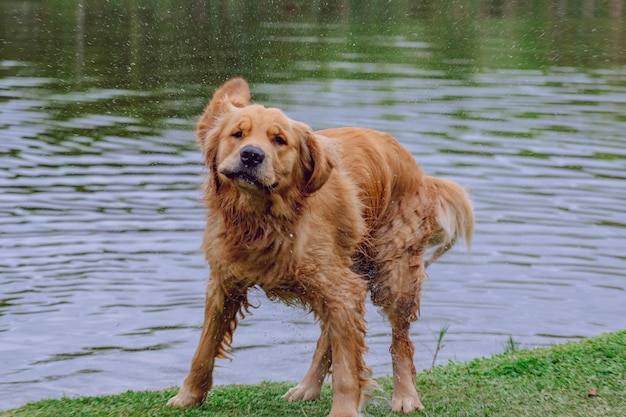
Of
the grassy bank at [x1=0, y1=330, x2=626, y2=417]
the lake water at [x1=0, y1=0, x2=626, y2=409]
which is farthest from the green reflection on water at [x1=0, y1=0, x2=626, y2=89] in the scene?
the grassy bank at [x1=0, y1=330, x2=626, y2=417]

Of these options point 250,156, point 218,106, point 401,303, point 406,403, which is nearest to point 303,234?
point 250,156

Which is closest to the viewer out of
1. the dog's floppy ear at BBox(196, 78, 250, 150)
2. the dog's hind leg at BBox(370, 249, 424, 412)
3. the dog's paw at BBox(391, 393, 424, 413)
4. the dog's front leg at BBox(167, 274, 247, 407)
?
the dog's floppy ear at BBox(196, 78, 250, 150)

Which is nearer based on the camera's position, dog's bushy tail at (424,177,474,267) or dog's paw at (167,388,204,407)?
dog's paw at (167,388,204,407)

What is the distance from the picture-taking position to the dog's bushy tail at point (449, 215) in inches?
282

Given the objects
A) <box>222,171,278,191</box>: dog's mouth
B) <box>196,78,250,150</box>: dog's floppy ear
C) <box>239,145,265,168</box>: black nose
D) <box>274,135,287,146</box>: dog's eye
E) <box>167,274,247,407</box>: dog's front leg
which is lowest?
<box>167,274,247,407</box>: dog's front leg

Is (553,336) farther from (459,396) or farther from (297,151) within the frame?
(297,151)

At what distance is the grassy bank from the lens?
627cm

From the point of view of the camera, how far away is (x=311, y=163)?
597 cm

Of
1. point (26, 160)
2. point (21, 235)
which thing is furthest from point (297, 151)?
point (26, 160)

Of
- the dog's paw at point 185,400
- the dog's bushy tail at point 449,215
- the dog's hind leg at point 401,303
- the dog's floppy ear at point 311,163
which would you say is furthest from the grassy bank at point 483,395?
the dog's floppy ear at point 311,163

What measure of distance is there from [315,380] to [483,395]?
105 cm

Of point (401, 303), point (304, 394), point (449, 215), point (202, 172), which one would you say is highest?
point (202, 172)

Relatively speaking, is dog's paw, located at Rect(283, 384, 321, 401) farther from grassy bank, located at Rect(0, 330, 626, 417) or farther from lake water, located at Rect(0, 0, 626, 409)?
lake water, located at Rect(0, 0, 626, 409)

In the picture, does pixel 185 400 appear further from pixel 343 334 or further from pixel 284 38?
pixel 284 38
